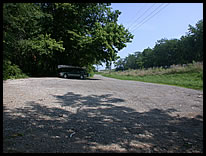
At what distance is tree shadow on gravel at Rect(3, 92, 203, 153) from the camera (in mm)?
2115

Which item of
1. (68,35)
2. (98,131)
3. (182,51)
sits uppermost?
(182,51)

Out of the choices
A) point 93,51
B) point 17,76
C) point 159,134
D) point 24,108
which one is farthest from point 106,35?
point 159,134

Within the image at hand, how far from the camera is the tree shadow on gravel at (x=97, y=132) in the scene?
2115 millimetres

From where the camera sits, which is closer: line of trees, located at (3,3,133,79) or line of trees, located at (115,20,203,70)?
line of trees, located at (3,3,133,79)

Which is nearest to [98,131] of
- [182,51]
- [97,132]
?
[97,132]

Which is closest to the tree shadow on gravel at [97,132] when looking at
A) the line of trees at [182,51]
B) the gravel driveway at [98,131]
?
the gravel driveway at [98,131]

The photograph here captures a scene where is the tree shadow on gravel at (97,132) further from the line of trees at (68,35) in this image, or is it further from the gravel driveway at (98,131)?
the line of trees at (68,35)

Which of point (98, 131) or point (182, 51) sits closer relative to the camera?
point (98, 131)

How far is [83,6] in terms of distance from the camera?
1858cm

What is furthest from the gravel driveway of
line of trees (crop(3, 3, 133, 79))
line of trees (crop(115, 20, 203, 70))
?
line of trees (crop(115, 20, 203, 70))

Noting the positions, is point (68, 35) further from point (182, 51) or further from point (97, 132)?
point (182, 51)

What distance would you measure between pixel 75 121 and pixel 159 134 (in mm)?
1811

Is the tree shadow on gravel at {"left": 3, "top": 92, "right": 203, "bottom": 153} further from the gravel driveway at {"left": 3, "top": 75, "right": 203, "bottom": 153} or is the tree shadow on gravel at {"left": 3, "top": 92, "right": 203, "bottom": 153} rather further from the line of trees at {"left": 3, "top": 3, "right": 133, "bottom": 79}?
the line of trees at {"left": 3, "top": 3, "right": 133, "bottom": 79}

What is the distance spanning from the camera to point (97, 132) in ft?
8.66
